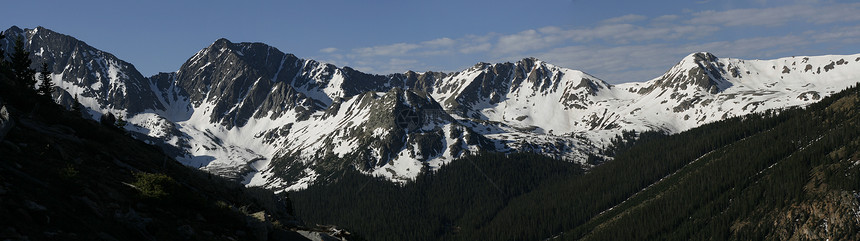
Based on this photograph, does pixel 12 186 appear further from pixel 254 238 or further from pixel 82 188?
pixel 254 238

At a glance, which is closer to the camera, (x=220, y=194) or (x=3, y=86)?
(x=3, y=86)

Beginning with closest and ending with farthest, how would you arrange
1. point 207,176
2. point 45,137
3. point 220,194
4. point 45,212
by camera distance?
point 45,212 → point 45,137 → point 220,194 → point 207,176

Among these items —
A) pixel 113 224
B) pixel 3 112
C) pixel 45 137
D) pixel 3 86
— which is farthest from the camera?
pixel 3 86

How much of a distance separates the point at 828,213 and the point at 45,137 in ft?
783

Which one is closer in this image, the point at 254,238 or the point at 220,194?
the point at 254,238

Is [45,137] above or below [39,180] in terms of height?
above

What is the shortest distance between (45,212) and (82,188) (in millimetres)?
3831

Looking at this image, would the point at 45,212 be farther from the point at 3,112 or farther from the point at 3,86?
the point at 3,86

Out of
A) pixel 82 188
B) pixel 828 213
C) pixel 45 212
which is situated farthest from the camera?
pixel 828 213

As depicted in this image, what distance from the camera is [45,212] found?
2061 cm

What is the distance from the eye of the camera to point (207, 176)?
162 feet

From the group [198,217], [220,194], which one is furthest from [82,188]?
[220,194]

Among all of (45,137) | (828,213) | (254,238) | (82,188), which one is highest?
(45,137)

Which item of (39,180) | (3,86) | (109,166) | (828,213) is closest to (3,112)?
(109,166)
